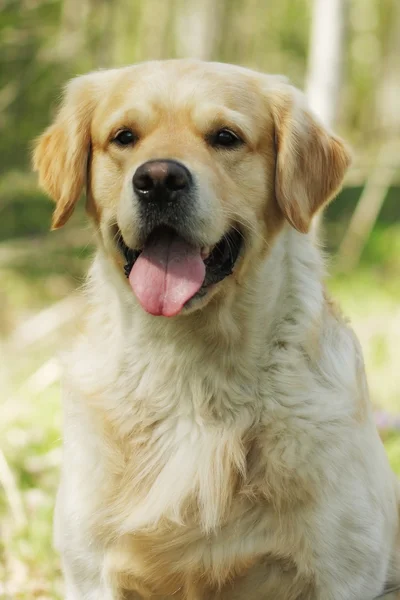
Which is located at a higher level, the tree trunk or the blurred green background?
the tree trunk

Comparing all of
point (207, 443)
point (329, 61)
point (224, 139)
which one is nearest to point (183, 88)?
point (224, 139)

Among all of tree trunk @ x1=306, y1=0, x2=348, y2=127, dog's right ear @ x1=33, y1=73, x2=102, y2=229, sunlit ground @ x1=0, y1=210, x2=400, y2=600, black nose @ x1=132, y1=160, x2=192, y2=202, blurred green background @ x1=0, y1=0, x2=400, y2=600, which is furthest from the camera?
tree trunk @ x1=306, y1=0, x2=348, y2=127

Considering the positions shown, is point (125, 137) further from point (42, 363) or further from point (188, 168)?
point (42, 363)

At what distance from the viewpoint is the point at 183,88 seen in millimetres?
2871

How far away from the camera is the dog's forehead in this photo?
9.37ft

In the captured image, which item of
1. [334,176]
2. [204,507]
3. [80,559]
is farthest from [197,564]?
[334,176]

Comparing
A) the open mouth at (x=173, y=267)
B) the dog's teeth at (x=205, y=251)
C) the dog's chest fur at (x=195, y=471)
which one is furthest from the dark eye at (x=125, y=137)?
the dog's chest fur at (x=195, y=471)

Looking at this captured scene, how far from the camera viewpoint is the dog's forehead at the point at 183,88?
2.86 m

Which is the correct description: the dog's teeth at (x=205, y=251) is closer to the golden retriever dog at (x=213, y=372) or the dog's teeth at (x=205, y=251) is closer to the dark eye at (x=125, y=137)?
the golden retriever dog at (x=213, y=372)

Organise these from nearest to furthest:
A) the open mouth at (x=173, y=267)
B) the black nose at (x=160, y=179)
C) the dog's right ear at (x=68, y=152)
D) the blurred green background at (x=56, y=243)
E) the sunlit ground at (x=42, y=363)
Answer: the black nose at (x=160, y=179) < the open mouth at (x=173, y=267) < the dog's right ear at (x=68, y=152) < the sunlit ground at (x=42, y=363) < the blurred green background at (x=56, y=243)

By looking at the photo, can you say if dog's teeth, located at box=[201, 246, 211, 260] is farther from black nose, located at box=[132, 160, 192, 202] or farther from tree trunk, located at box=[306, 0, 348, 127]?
tree trunk, located at box=[306, 0, 348, 127]

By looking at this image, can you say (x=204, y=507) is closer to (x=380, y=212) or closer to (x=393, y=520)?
(x=393, y=520)

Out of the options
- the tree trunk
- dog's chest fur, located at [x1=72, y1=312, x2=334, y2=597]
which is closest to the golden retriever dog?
dog's chest fur, located at [x1=72, y1=312, x2=334, y2=597]

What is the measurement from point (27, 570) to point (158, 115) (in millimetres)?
2033
